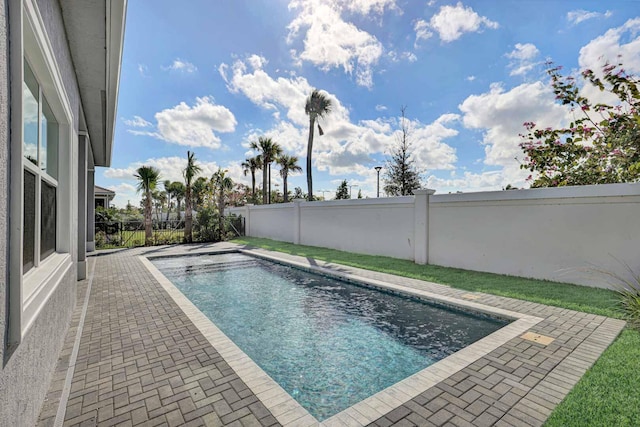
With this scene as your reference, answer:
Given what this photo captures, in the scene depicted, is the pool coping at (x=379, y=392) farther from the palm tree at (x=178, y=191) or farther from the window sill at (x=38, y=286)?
the palm tree at (x=178, y=191)

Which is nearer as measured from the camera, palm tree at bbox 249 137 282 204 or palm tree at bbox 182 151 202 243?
palm tree at bbox 182 151 202 243

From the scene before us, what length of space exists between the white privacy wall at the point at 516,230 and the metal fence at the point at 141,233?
11.6 meters

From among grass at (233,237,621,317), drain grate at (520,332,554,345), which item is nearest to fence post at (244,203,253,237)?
grass at (233,237,621,317)

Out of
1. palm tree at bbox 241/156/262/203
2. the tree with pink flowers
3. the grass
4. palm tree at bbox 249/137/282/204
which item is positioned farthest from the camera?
palm tree at bbox 241/156/262/203

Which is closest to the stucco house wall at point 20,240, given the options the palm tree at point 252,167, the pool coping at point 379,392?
the pool coping at point 379,392

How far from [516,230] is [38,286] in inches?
385

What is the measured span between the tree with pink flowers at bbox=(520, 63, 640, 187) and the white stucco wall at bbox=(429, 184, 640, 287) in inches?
47.9

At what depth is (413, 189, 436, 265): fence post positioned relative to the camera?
10.5 meters

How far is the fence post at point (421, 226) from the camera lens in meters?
10.5

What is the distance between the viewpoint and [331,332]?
5566mm

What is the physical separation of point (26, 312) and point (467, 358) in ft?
15.1

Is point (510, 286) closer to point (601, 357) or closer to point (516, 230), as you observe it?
point (516, 230)

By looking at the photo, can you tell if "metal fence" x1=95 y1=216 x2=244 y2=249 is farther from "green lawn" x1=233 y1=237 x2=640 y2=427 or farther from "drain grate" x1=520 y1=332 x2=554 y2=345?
"drain grate" x1=520 y1=332 x2=554 y2=345

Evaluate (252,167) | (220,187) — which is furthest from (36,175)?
(252,167)
